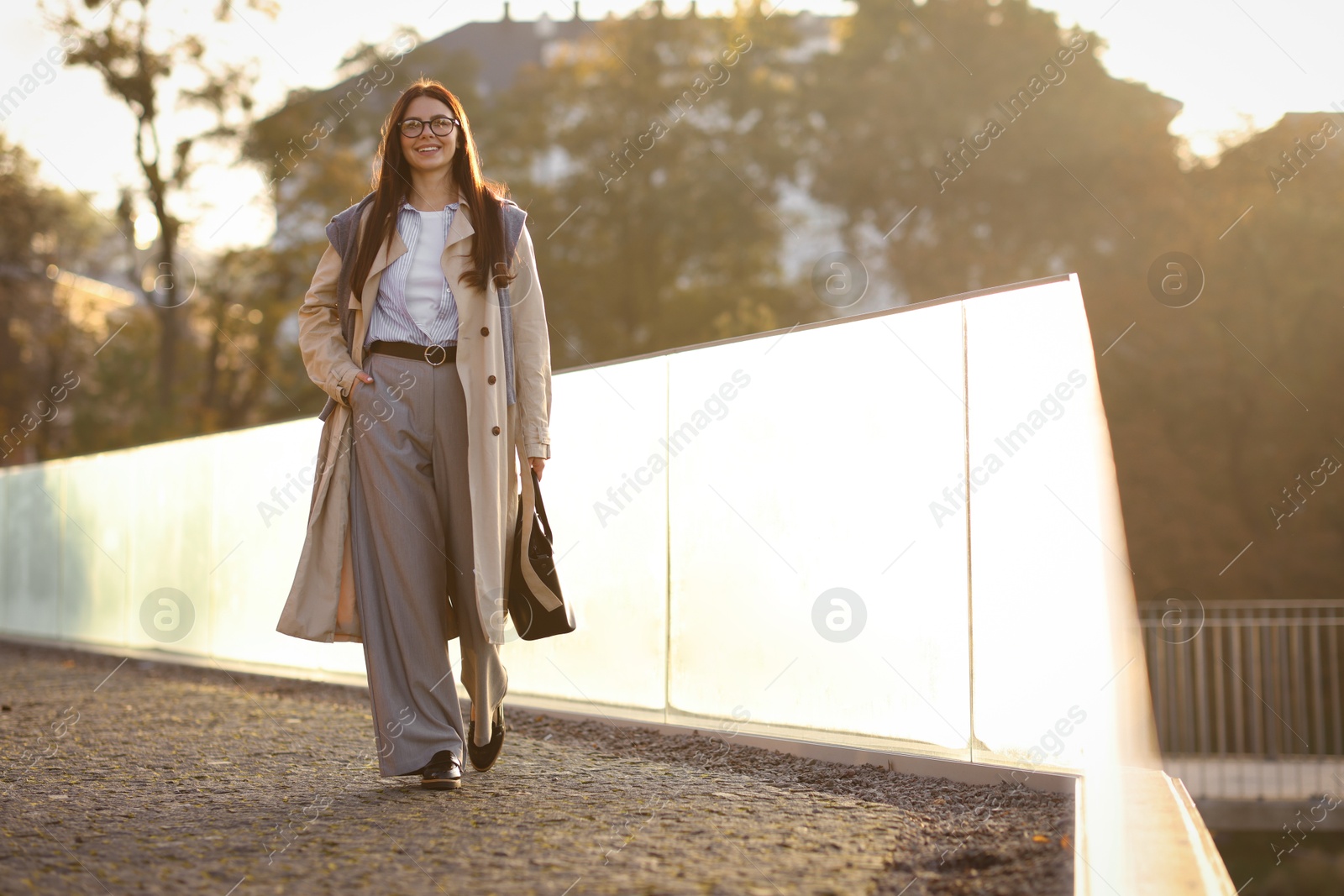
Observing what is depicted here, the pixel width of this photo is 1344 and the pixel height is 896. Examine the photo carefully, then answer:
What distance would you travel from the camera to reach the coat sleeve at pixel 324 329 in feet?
12.0

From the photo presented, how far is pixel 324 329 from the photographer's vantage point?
3.76m

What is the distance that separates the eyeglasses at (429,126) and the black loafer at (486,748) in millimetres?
1644

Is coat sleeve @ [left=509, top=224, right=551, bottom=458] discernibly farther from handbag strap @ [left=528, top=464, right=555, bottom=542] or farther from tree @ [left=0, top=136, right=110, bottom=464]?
tree @ [left=0, top=136, right=110, bottom=464]

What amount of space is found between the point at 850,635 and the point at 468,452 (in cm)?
132

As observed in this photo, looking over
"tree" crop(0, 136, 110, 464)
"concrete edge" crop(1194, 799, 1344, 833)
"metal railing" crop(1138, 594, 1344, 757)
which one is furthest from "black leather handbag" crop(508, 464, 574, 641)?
"tree" crop(0, 136, 110, 464)

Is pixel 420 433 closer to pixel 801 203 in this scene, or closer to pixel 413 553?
pixel 413 553

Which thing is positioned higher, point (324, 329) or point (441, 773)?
point (324, 329)

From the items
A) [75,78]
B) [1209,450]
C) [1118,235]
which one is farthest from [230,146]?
[1209,450]

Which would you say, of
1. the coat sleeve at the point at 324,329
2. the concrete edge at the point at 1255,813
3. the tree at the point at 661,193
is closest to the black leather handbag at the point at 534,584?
Answer: the coat sleeve at the point at 324,329

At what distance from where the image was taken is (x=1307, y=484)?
20.0 metres

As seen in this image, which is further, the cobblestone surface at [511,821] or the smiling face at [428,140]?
the smiling face at [428,140]

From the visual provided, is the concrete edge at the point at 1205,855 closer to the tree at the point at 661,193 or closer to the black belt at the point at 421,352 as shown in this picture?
the black belt at the point at 421,352

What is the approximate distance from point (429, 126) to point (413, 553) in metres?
1.20

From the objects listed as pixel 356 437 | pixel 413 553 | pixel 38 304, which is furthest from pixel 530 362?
pixel 38 304
